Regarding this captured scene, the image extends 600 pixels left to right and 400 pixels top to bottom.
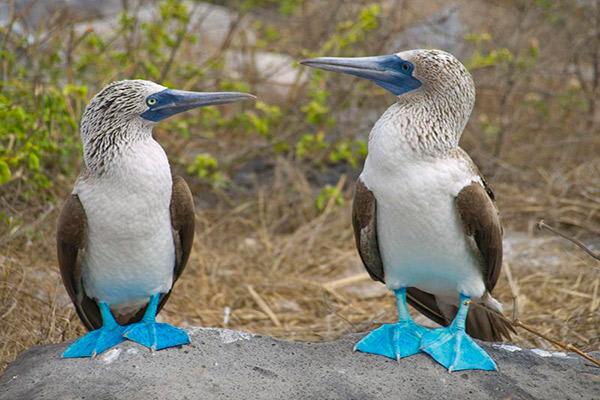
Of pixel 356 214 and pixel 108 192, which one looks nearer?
pixel 108 192

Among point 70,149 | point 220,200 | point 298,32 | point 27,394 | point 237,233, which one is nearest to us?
point 27,394

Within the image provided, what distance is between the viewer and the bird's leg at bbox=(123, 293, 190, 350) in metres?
3.04

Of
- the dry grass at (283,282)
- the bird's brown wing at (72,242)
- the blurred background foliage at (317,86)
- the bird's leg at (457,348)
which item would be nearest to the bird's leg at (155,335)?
the bird's brown wing at (72,242)

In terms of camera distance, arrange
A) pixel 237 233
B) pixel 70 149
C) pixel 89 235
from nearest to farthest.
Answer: pixel 89 235 < pixel 70 149 < pixel 237 233

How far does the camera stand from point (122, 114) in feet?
10.0

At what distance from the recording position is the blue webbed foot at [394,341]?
3.13m

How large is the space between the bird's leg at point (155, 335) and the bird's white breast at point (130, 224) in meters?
0.14

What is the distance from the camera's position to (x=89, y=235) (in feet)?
10.0

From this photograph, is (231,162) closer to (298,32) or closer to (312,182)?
(312,182)

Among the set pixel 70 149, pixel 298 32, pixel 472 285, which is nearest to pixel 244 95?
pixel 472 285

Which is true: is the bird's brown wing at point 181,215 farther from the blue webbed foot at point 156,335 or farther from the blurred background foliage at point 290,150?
the blurred background foliage at point 290,150

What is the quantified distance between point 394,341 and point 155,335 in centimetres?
91

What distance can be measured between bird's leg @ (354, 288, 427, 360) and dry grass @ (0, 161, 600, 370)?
0.79 meters

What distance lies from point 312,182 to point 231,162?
720 millimetres
